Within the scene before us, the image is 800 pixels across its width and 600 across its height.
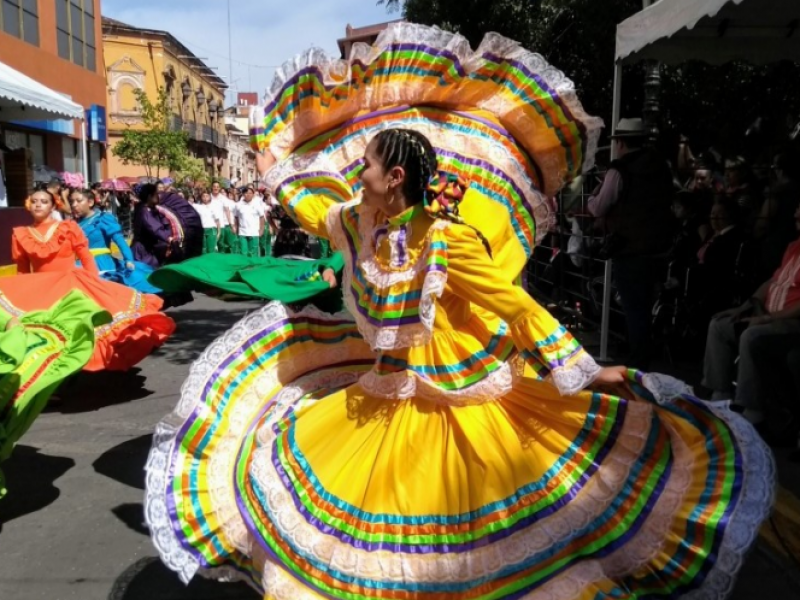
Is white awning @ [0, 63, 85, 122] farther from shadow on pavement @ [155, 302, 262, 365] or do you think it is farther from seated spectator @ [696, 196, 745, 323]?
seated spectator @ [696, 196, 745, 323]

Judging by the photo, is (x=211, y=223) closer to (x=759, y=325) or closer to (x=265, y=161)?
(x=759, y=325)

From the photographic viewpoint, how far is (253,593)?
3395 millimetres

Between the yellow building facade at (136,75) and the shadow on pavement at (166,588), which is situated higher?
the yellow building facade at (136,75)

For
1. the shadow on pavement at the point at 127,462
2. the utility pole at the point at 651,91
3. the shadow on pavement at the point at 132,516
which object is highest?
the utility pole at the point at 651,91

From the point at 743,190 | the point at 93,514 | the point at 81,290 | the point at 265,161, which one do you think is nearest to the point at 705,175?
the point at 743,190

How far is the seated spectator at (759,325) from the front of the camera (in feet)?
15.4

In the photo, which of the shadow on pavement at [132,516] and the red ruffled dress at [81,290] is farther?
the red ruffled dress at [81,290]

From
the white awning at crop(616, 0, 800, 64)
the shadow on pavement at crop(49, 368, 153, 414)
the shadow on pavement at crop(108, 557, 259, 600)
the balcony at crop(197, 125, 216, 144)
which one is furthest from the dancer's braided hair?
the balcony at crop(197, 125, 216, 144)

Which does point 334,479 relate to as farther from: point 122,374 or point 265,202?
point 265,202

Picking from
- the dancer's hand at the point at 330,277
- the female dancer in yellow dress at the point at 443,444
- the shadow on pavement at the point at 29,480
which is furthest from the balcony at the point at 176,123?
the female dancer in yellow dress at the point at 443,444

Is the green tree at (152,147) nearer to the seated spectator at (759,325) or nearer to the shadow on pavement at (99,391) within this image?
the shadow on pavement at (99,391)

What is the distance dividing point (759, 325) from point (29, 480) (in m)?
4.55

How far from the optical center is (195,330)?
9.73 m

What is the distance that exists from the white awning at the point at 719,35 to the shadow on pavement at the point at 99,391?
16.5ft
